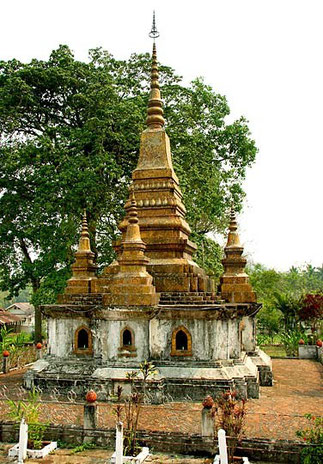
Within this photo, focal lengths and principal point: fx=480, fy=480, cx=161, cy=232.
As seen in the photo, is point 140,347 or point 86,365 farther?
point 86,365

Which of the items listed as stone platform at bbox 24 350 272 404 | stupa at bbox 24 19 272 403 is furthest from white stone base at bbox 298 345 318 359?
stone platform at bbox 24 350 272 404

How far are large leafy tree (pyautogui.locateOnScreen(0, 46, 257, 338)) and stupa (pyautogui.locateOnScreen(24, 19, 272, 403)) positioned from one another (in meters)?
7.16

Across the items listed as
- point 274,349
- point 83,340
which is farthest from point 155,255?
point 274,349

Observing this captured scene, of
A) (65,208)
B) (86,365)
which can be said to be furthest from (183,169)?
(86,365)

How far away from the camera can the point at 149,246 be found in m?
16.2

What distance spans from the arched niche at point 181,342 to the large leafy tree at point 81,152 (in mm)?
10556

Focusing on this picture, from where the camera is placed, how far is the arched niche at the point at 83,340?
15063mm

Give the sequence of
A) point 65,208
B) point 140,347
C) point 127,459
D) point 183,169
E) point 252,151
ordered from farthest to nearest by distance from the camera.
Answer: point 252,151 → point 183,169 → point 65,208 → point 140,347 → point 127,459

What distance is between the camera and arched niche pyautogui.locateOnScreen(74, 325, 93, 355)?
1506cm

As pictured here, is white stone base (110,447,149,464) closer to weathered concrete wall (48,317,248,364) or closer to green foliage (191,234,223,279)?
weathered concrete wall (48,317,248,364)

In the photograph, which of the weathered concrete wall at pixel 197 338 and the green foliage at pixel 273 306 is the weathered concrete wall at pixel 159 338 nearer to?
the weathered concrete wall at pixel 197 338

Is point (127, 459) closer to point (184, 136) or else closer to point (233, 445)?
point (233, 445)

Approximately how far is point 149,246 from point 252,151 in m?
15.0

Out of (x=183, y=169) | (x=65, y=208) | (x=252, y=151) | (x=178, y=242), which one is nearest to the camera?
(x=178, y=242)
